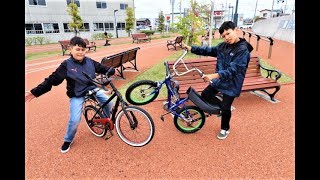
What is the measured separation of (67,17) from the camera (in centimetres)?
3278

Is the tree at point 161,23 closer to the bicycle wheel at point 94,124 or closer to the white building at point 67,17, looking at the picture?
the white building at point 67,17

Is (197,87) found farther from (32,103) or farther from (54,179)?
(32,103)

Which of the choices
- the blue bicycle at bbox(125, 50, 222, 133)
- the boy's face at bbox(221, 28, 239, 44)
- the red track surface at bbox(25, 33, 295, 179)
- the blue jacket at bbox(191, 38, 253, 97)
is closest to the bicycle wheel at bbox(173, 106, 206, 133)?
the blue bicycle at bbox(125, 50, 222, 133)

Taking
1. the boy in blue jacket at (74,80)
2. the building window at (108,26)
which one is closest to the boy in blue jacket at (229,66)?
the boy in blue jacket at (74,80)

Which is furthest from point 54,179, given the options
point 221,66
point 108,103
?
point 221,66

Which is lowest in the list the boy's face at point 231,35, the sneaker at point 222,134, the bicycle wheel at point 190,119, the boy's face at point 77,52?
the sneaker at point 222,134

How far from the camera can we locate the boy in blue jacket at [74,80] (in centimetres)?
300

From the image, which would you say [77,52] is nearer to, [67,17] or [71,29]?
[71,29]

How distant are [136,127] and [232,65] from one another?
5.15ft

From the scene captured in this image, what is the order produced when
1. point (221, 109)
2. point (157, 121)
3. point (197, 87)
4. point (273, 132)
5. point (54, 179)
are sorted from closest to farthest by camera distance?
point (54, 179) → point (221, 109) → point (273, 132) → point (157, 121) → point (197, 87)

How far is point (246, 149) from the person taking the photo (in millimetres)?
3209

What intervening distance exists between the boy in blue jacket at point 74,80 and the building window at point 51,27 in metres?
32.6

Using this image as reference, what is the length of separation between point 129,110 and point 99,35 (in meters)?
31.4
